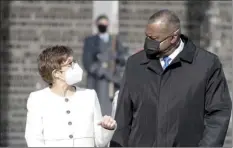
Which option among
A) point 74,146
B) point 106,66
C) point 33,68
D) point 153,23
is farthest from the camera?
point 33,68

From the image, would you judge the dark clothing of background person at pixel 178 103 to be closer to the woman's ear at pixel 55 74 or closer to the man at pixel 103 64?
the woman's ear at pixel 55 74

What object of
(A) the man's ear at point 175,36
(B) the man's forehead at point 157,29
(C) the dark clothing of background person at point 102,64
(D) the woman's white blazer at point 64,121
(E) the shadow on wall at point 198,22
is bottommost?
(C) the dark clothing of background person at point 102,64

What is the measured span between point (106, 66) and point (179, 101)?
6.17 m

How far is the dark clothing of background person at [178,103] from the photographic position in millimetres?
5836

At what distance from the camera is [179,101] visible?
582cm

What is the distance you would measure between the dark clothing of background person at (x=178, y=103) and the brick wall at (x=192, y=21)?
277 inches

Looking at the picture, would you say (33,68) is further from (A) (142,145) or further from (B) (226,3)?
(A) (142,145)

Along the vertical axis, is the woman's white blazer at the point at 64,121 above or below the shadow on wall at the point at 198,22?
above

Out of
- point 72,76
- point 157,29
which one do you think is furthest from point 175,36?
point 72,76

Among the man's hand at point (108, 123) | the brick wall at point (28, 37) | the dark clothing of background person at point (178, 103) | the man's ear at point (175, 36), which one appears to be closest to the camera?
the man's hand at point (108, 123)

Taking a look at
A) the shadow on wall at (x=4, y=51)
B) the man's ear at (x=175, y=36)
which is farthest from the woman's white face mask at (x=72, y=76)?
the shadow on wall at (x=4, y=51)

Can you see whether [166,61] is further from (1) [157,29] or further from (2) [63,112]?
(2) [63,112]

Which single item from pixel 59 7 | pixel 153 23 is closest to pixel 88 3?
pixel 59 7

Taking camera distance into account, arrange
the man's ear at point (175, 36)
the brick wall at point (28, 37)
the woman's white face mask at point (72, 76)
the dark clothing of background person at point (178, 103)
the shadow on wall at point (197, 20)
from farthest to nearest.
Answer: the shadow on wall at point (197, 20)
the brick wall at point (28, 37)
the man's ear at point (175, 36)
the dark clothing of background person at point (178, 103)
the woman's white face mask at point (72, 76)
